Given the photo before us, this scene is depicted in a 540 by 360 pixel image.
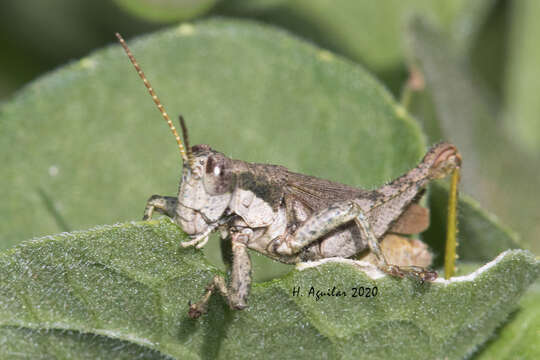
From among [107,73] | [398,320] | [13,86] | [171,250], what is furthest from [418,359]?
[13,86]

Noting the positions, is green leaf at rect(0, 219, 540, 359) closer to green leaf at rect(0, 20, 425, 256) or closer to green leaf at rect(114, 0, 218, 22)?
green leaf at rect(0, 20, 425, 256)

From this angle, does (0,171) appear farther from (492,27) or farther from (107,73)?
(492,27)

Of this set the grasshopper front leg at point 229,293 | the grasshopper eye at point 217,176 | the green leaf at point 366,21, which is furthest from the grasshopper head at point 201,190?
the green leaf at point 366,21

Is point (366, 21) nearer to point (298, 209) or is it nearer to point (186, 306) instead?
point (298, 209)

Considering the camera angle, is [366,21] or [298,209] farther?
[366,21]

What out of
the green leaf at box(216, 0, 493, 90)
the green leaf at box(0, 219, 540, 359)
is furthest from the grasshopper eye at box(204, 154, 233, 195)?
the green leaf at box(216, 0, 493, 90)

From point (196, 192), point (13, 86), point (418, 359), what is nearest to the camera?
point (418, 359)

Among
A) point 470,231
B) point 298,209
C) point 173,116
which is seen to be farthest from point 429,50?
point 173,116

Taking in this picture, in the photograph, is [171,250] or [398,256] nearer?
[171,250]
